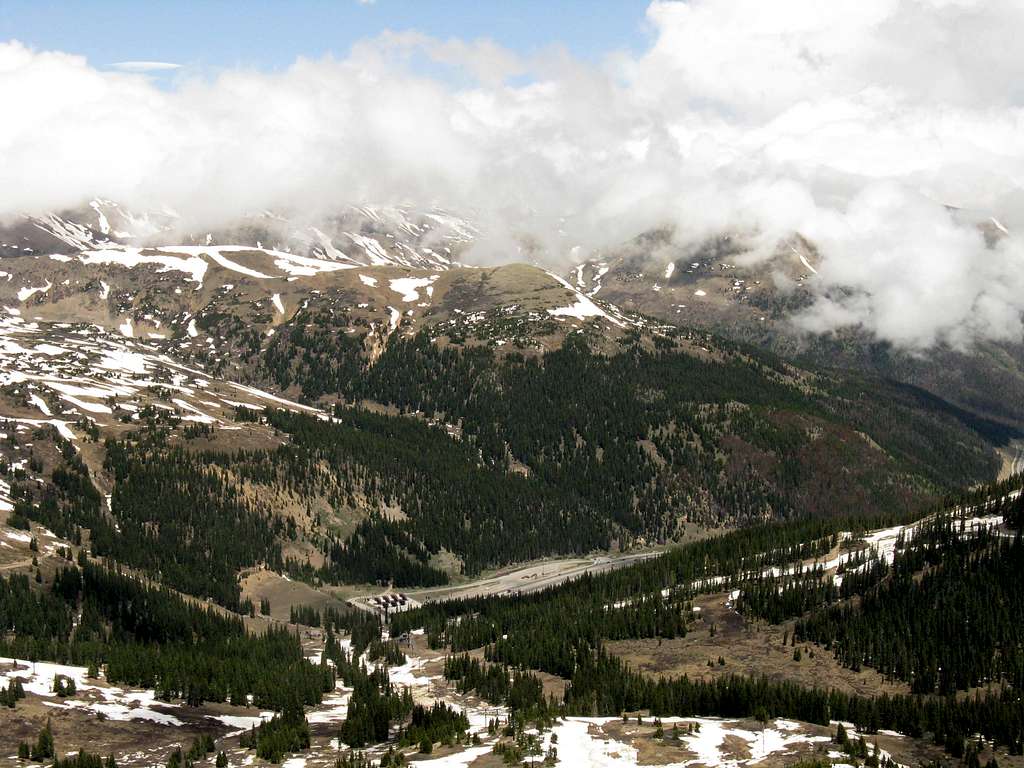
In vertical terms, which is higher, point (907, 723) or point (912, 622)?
point (912, 622)

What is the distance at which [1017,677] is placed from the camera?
15100 centimetres

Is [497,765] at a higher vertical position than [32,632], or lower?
lower

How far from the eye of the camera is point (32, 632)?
175000mm

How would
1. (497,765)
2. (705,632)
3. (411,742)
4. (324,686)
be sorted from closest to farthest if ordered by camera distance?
(497,765), (411,742), (324,686), (705,632)

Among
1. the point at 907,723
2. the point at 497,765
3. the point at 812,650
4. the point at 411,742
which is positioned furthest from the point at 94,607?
the point at 907,723

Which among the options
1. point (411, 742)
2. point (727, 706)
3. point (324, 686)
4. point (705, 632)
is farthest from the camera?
point (705, 632)

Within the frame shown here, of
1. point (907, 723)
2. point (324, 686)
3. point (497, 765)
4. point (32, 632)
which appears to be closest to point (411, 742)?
point (497, 765)

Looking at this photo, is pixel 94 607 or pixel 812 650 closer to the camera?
pixel 812 650

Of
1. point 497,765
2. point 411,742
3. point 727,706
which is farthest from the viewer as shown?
point 727,706

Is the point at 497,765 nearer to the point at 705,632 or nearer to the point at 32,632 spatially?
the point at 705,632

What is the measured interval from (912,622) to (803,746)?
49549 millimetres

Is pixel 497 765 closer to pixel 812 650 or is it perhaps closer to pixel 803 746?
pixel 803 746

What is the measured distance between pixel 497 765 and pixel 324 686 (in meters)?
52.4

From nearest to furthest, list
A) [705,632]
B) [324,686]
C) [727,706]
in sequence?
[727,706], [324,686], [705,632]
